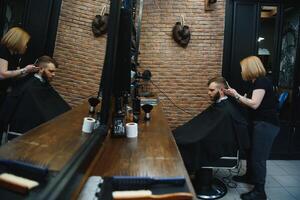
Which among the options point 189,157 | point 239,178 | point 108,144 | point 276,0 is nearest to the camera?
point 108,144

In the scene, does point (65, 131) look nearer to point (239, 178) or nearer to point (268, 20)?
point (239, 178)

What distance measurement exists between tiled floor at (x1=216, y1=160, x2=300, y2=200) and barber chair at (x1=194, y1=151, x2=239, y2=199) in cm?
11

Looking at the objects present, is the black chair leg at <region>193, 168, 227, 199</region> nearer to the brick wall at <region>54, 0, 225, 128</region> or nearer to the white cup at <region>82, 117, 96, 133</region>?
the brick wall at <region>54, 0, 225, 128</region>

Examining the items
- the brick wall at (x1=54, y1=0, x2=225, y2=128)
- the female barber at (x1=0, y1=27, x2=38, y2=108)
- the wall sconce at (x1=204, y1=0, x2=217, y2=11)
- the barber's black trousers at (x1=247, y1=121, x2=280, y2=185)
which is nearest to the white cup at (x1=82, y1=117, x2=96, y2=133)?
the female barber at (x1=0, y1=27, x2=38, y2=108)

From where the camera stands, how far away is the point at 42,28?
881 millimetres

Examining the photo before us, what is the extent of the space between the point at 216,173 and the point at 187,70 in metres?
1.75

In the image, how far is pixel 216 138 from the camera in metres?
3.22

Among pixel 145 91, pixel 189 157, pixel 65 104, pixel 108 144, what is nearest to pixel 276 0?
pixel 145 91

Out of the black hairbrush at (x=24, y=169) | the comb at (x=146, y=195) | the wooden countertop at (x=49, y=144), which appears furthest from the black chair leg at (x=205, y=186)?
the black hairbrush at (x=24, y=169)

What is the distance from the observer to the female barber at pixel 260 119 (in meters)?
3.19

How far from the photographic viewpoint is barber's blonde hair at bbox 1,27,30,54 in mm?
826

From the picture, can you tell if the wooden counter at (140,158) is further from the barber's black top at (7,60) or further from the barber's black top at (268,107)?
the barber's black top at (268,107)

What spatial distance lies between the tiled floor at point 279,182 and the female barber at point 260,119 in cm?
23

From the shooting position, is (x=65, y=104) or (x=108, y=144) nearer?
(x=65, y=104)
